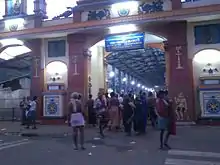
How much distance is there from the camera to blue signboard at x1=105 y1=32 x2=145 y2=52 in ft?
50.5

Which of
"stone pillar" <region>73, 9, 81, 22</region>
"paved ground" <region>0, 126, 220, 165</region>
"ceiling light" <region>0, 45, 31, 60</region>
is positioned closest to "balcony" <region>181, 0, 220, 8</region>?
"stone pillar" <region>73, 9, 81, 22</region>

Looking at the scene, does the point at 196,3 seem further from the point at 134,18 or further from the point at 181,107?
the point at 181,107

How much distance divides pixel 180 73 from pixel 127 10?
433 cm

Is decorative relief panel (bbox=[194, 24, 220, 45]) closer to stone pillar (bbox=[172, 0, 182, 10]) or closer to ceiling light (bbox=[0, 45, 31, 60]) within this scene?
stone pillar (bbox=[172, 0, 182, 10])

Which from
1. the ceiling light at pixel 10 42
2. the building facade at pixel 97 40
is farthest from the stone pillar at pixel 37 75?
the ceiling light at pixel 10 42

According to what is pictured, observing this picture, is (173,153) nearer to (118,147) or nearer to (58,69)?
(118,147)

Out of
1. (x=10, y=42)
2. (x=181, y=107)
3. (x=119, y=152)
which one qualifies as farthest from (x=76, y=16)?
(x=119, y=152)

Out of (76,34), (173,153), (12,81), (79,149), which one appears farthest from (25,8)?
(173,153)

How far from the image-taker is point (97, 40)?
1661cm

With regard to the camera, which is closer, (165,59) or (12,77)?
(165,59)

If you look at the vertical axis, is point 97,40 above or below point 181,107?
above

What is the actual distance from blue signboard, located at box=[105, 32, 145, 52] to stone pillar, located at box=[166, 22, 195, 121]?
149 centimetres

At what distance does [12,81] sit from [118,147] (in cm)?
1572

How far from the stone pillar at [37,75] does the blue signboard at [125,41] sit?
4.48 m
